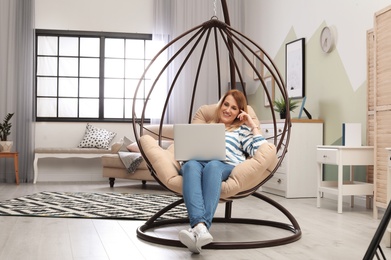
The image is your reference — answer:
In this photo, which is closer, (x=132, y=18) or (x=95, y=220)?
(x=95, y=220)

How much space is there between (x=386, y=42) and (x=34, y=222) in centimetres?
285

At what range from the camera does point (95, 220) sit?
3965mm

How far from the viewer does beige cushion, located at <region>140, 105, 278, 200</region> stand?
3035 millimetres

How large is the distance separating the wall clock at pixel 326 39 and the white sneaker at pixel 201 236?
3.41 metres

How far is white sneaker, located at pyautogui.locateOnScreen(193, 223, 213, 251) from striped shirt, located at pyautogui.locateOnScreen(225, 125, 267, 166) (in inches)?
27.9

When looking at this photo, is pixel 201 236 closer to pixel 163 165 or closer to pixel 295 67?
pixel 163 165

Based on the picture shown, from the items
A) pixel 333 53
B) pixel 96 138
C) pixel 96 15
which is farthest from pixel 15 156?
pixel 333 53

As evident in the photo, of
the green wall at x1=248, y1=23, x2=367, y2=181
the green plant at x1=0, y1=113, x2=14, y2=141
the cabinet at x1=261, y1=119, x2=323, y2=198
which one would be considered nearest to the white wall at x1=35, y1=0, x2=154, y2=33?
the green plant at x1=0, y1=113, x2=14, y2=141

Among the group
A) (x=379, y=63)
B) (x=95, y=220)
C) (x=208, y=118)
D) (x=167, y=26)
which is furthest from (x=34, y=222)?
(x=167, y=26)

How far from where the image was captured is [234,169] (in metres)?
3.12

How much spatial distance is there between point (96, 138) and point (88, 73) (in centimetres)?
104

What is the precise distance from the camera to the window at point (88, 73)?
8.02m

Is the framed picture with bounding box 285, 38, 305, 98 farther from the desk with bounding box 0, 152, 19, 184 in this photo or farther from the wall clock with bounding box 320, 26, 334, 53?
the desk with bounding box 0, 152, 19, 184

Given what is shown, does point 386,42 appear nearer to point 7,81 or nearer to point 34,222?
point 34,222
